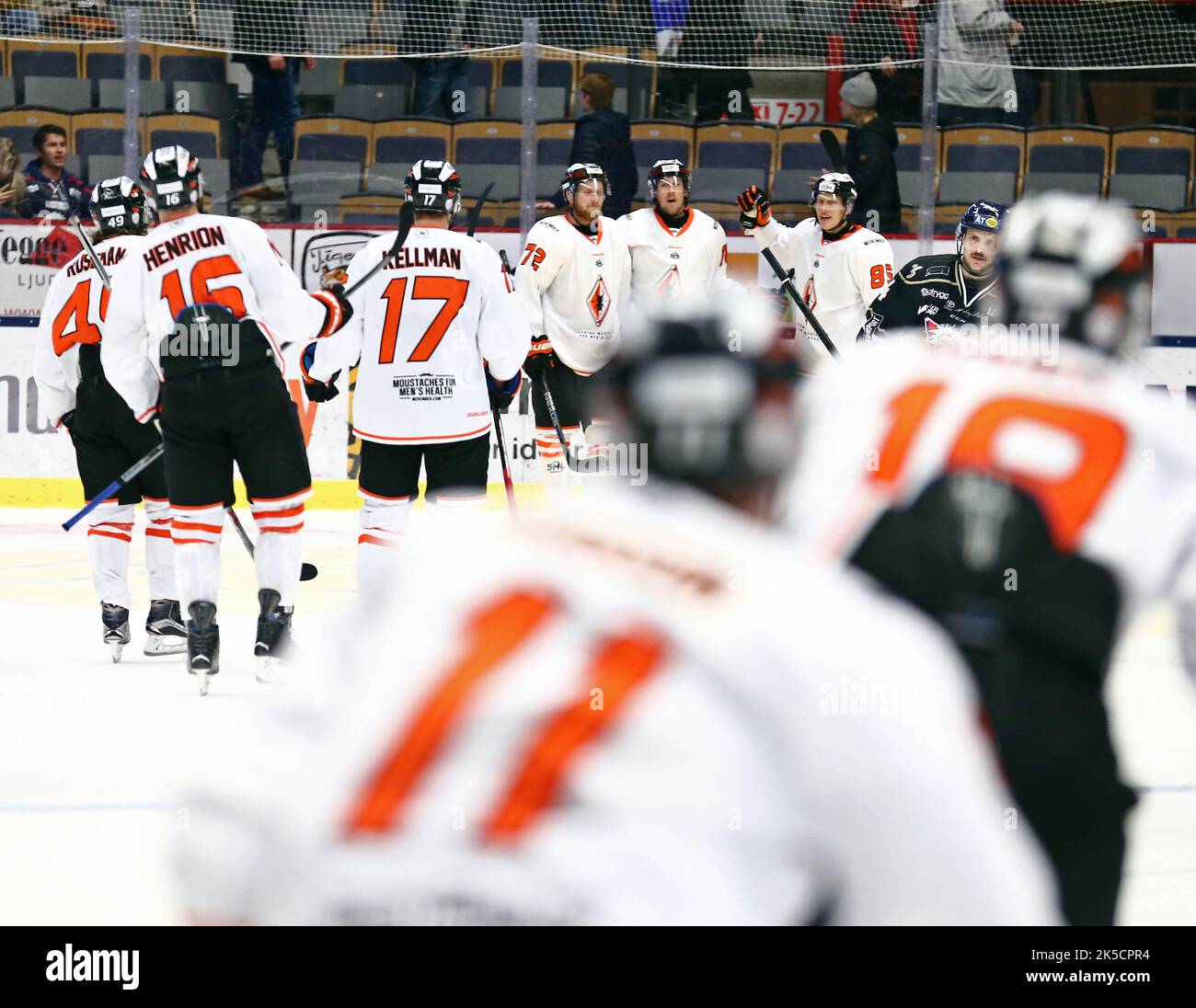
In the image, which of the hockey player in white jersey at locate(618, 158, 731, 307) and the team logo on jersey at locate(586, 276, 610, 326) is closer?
the team logo on jersey at locate(586, 276, 610, 326)

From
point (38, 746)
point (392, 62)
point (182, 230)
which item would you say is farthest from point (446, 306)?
point (392, 62)

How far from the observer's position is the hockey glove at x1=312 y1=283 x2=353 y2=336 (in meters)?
5.54

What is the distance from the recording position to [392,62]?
11070 millimetres

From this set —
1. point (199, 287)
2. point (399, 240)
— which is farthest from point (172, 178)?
point (399, 240)

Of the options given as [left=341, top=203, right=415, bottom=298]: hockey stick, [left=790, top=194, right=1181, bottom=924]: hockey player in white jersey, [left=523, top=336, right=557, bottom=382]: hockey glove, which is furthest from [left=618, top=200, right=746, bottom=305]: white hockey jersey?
[left=790, top=194, right=1181, bottom=924]: hockey player in white jersey

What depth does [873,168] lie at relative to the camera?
9.61m

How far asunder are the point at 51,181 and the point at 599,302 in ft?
9.55

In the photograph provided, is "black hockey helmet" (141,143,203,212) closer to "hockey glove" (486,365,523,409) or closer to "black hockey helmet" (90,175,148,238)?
"black hockey helmet" (90,175,148,238)

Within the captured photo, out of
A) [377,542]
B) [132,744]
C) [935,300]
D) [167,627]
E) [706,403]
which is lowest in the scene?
[167,627]

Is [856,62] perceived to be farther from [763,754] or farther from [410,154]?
[763,754]

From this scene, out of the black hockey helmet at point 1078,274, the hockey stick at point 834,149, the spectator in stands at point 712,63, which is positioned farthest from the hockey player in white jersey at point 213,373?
the spectator in stands at point 712,63

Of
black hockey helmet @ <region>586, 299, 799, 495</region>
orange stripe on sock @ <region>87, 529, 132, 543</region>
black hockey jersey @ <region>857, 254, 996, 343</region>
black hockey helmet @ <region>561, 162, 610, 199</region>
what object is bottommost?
orange stripe on sock @ <region>87, 529, 132, 543</region>

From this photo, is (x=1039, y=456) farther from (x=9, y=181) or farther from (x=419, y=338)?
(x=9, y=181)

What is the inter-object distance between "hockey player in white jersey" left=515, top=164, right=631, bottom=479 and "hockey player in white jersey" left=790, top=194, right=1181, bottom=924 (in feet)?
20.2
